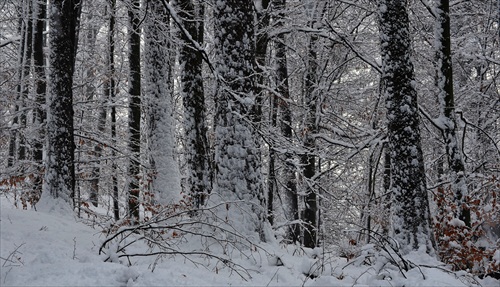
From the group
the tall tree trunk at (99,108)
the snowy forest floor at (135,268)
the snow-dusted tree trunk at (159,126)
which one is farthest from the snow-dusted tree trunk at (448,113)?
the tall tree trunk at (99,108)

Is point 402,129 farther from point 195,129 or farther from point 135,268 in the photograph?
point 135,268

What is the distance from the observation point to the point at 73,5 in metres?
7.99

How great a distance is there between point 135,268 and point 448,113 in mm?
6514

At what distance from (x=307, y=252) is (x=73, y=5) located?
598 centimetres

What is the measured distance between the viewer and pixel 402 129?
6.90 meters

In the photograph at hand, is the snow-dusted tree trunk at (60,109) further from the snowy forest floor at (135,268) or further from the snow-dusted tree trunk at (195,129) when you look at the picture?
the snow-dusted tree trunk at (195,129)

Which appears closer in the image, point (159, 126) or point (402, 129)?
point (402, 129)

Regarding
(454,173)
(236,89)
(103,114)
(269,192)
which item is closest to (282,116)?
(269,192)

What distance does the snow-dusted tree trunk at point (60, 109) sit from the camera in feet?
24.2

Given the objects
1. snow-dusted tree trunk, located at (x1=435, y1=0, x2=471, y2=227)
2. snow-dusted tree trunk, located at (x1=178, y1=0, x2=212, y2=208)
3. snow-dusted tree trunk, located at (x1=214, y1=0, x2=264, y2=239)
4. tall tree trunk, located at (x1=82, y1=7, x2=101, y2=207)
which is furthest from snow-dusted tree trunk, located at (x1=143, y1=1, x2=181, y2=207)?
snow-dusted tree trunk, located at (x1=435, y1=0, x2=471, y2=227)

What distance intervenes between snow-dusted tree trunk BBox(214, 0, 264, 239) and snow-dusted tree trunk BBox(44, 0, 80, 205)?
2792 mm

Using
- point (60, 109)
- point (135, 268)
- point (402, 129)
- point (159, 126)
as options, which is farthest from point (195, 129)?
point (135, 268)

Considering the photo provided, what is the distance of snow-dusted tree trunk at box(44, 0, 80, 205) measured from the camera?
737 centimetres

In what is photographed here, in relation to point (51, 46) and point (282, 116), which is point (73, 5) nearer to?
point (51, 46)
